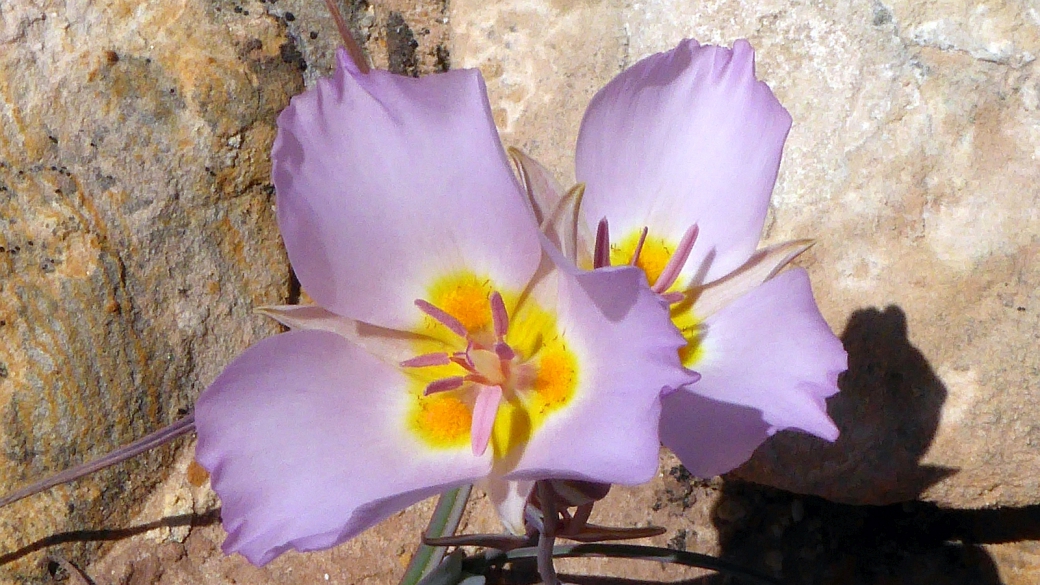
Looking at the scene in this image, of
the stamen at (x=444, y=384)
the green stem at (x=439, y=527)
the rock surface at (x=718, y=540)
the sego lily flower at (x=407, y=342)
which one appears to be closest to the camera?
the sego lily flower at (x=407, y=342)

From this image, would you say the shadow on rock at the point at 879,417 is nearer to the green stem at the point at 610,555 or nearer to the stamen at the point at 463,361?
the green stem at the point at 610,555

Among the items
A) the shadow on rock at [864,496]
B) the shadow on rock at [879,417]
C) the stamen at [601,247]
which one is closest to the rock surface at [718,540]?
the shadow on rock at [864,496]

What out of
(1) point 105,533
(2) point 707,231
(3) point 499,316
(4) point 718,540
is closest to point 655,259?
(2) point 707,231

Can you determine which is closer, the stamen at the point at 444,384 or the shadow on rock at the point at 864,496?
the stamen at the point at 444,384

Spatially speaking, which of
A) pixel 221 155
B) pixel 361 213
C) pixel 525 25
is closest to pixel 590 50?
pixel 525 25

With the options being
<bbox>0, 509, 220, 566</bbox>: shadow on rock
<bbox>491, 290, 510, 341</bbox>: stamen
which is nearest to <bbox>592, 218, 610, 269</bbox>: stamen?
<bbox>491, 290, 510, 341</bbox>: stamen

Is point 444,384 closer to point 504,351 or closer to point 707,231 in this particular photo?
point 504,351

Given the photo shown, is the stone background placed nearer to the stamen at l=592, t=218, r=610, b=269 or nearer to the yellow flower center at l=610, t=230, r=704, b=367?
the yellow flower center at l=610, t=230, r=704, b=367
